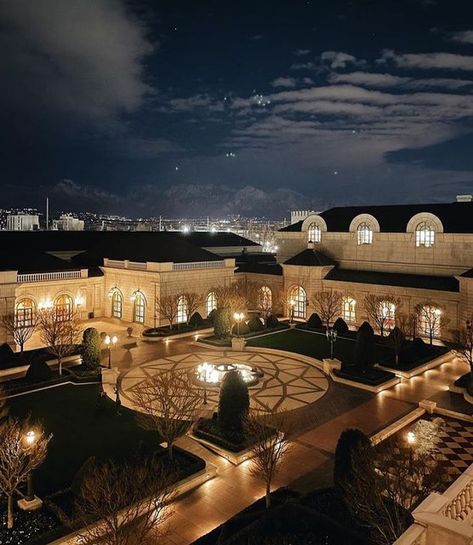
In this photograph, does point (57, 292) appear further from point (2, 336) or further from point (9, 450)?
point (9, 450)

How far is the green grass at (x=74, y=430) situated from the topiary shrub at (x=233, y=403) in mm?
2930

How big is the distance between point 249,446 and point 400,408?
28.5 ft

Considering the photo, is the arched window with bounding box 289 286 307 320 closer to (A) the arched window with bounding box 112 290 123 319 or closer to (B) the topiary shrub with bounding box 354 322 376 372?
(A) the arched window with bounding box 112 290 123 319

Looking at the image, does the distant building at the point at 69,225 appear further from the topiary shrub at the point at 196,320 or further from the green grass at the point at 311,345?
the green grass at the point at 311,345

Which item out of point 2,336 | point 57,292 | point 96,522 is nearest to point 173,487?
point 96,522

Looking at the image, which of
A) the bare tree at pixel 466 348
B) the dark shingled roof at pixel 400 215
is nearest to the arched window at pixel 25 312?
the dark shingled roof at pixel 400 215

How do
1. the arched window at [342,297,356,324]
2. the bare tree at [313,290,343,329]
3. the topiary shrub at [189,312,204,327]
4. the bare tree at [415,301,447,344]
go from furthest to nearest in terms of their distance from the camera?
the arched window at [342,297,356,324] → the topiary shrub at [189,312,204,327] → the bare tree at [313,290,343,329] → the bare tree at [415,301,447,344]

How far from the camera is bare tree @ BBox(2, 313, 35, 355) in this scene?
28.6 meters

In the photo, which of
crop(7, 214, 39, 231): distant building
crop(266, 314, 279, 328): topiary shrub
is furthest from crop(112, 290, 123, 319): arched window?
crop(7, 214, 39, 231): distant building

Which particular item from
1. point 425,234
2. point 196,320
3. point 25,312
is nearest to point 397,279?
point 425,234

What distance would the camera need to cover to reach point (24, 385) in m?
23.4

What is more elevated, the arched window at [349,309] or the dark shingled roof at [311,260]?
the dark shingled roof at [311,260]

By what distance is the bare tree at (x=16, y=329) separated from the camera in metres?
28.6

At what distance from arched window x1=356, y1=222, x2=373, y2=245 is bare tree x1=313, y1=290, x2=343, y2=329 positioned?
607 cm
